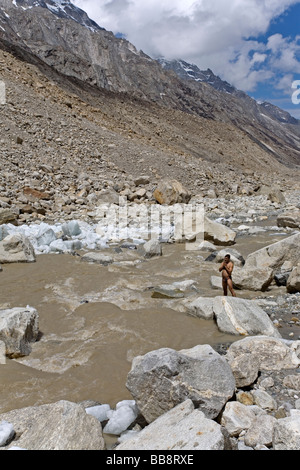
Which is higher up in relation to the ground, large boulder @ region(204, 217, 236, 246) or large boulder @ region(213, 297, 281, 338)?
large boulder @ region(204, 217, 236, 246)

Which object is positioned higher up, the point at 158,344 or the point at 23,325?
the point at 23,325

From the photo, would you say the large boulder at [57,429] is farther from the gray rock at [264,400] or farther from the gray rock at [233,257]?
the gray rock at [233,257]

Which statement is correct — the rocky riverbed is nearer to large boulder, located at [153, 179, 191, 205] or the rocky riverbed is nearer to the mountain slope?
large boulder, located at [153, 179, 191, 205]

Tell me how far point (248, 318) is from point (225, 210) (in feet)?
38.3

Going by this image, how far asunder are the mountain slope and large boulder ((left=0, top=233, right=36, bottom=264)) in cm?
1130

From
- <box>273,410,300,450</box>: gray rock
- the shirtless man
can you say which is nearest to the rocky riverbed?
<box>273,410,300,450</box>: gray rock

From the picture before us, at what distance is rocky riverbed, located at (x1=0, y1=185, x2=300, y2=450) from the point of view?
2.68 meters

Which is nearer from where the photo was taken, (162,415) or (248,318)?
(162,415)

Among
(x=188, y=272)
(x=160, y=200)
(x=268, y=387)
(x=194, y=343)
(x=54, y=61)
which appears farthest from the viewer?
(x=54, y=61)

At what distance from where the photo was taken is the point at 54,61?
44125mm

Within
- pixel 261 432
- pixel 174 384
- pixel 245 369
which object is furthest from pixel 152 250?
pixel 261 432

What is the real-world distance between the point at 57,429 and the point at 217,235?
8.15m

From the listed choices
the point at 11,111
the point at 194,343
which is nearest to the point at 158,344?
the point at 194,343
